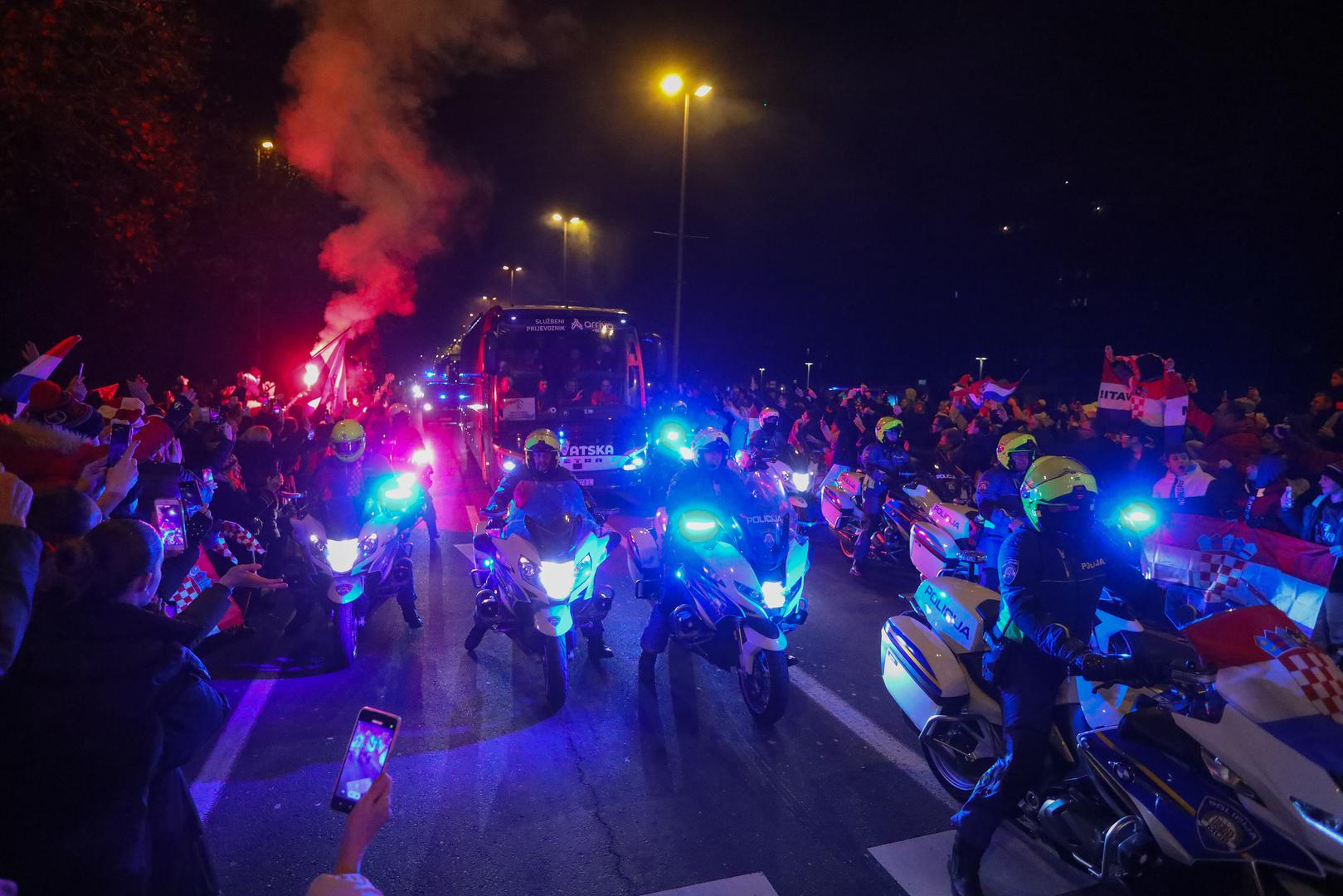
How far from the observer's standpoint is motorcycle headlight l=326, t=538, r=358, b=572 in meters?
5.72

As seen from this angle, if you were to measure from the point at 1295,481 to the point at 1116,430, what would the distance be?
110 inches

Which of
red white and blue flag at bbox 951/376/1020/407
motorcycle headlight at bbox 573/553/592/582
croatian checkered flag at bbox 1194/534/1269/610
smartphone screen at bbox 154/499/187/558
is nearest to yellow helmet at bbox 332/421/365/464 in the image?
smartphone screen at bbox 154/499/187/558

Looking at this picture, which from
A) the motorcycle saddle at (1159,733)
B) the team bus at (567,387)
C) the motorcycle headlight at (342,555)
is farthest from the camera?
the team bus at (567,387)

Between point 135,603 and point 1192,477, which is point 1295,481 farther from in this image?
point 135,603

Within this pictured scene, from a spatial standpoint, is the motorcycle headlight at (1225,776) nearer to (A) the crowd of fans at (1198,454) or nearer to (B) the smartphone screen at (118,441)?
(A) the crowd of fans at (1198,454)

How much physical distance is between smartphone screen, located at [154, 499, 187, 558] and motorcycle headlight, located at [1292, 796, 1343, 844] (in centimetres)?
690

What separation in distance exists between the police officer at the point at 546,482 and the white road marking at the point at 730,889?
256 centimetres

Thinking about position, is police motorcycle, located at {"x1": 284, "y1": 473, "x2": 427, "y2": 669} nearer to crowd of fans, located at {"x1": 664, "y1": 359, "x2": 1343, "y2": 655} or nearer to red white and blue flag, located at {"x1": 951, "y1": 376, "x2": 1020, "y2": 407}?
crowd of fans, located at {"x1": 664, "y1": 359, "x2": 1343, "y2": 655}

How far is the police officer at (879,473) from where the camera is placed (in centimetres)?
916

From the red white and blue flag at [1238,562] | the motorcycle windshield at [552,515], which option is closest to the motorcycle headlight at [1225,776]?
the red white and blue flag at [1238,562]

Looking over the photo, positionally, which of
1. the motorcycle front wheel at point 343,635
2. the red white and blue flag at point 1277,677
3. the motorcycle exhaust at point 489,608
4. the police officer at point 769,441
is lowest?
the motorcycle front wheel at point 343,635

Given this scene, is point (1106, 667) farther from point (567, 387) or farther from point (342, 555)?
point (567, 387)

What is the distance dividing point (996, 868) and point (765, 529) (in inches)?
103

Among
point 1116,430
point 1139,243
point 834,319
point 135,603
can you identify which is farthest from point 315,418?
point 834,319
